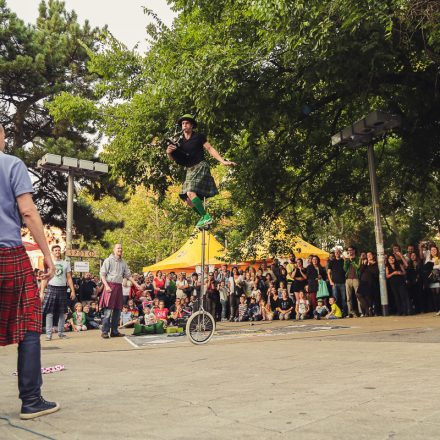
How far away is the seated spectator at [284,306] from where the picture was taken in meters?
16.9

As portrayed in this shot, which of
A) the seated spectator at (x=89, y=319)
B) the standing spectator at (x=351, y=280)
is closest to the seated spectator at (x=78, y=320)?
the seated spectator at (x=89, y=319)

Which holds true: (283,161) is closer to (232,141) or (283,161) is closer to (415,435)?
(232,141)

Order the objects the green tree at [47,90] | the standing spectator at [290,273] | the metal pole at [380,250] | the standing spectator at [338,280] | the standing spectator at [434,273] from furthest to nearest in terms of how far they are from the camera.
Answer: the green tree at [47,90] < the standing spectator at [290,273] < the standing spectator at [338,280] < the metal pole at [380,250] < the standing spectator at [434,273]

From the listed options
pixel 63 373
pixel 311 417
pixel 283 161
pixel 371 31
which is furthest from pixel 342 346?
pixel 283 161

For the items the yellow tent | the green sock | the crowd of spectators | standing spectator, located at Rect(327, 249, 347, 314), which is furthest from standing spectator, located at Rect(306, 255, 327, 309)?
the yellow tent

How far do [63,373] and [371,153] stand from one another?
12.3 meters

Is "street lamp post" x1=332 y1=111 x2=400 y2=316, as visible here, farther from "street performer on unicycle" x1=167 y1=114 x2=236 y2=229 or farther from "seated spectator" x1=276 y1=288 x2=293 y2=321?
"street performer on unicycle" x1=167 y1=114 x2=236 y2=229

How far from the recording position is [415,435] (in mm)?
2506

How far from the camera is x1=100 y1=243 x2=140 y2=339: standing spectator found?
11766 mm

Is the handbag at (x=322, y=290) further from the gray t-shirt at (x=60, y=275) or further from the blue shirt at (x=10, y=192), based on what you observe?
the blue shirt at (x=10, y=192)

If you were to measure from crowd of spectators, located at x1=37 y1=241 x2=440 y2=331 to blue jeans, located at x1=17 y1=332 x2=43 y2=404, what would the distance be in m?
10.8

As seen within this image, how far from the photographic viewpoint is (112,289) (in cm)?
1188

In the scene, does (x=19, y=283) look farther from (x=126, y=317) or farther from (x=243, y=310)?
(x=243, y=310)

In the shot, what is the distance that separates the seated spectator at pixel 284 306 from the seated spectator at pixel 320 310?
1108mm
